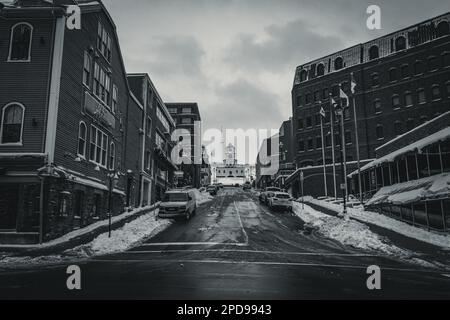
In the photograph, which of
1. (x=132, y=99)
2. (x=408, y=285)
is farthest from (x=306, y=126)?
(x=408, y=285)

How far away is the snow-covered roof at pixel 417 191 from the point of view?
16448 millimetres

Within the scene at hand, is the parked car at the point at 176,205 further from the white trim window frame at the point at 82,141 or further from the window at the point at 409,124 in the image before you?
the window at the point at 409,124

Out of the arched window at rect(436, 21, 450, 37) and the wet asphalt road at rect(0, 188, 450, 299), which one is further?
the arched window at rect(436, 21, 450, 37)

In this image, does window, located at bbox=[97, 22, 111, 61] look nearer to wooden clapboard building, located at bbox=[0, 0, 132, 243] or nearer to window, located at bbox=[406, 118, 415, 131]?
wooden clapboard building, located at bbox=[0, 0, 132, 243]

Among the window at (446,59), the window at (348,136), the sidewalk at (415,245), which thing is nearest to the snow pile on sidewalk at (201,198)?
the window at (348,136)

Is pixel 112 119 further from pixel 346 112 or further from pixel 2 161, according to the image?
pixel 346 112

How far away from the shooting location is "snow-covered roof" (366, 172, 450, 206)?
16.4m

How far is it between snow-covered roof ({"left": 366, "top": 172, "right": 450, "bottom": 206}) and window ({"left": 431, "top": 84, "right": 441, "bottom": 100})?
25072 mm

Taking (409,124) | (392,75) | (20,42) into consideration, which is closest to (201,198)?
(409,124)

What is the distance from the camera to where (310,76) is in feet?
182

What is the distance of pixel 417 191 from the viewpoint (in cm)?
1842

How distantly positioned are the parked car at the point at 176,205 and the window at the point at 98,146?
15.8ft

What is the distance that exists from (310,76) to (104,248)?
4668 centimetres

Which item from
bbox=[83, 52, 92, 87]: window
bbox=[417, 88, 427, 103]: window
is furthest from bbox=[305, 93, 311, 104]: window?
bbox=[83, 52, 92, 87]: window
